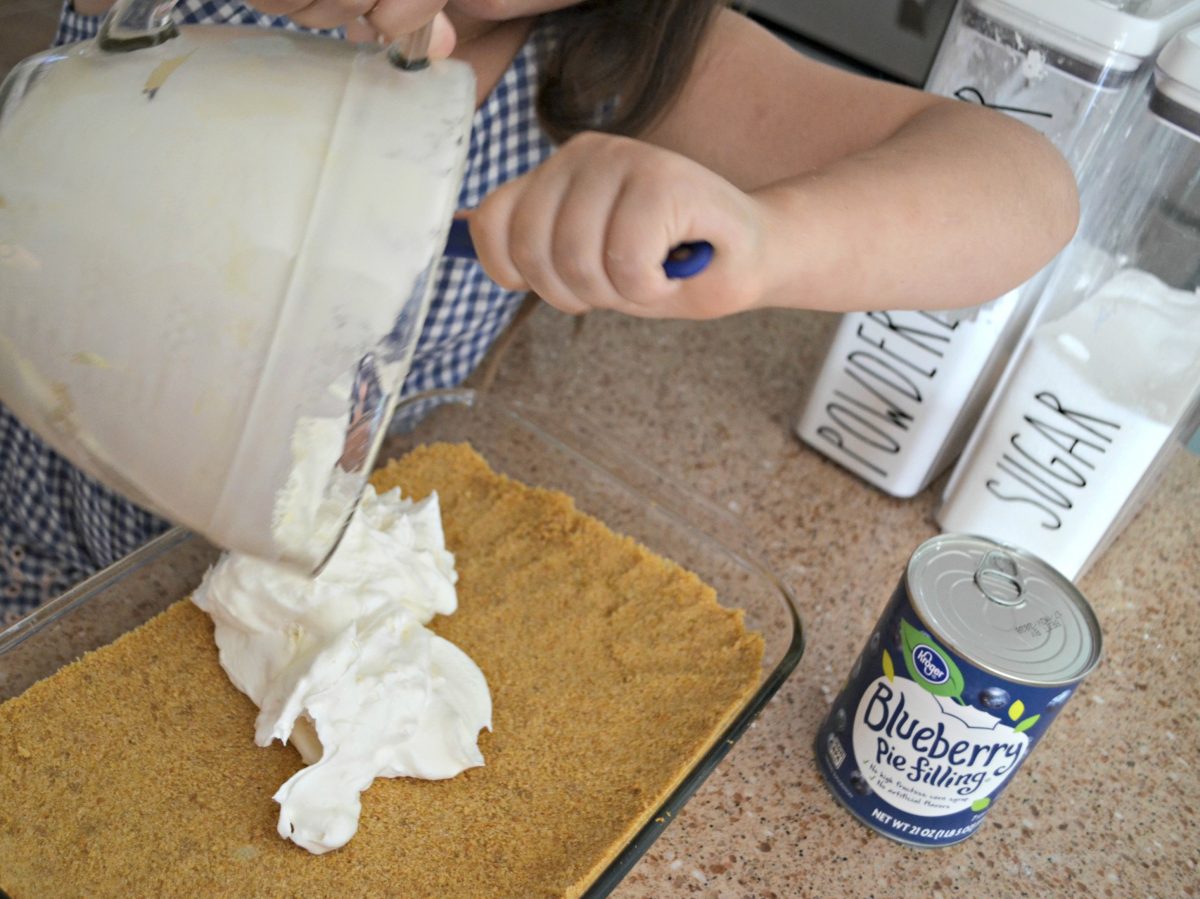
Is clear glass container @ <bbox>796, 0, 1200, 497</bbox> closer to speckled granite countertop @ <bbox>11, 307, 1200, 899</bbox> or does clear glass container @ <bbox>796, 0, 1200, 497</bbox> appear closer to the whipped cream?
speckled granite countertop @ <bbox>11, 307, 1200, 899</bbox>

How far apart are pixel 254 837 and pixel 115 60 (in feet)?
1.22

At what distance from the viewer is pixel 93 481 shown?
0.88m

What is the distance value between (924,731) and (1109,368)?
1.04ft

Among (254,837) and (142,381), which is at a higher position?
(142,381)

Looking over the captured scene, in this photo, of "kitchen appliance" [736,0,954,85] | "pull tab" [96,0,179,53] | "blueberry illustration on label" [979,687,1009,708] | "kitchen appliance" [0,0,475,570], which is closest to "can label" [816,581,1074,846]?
"blueberry illustration on label" [979,687,1009,708]

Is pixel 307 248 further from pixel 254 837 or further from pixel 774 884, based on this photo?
pixel 774 884

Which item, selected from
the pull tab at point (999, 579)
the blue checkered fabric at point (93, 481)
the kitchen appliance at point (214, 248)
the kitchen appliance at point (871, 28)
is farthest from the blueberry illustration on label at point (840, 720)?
the kitchen appliance at point (871, 28)

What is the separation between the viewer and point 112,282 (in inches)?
14.8

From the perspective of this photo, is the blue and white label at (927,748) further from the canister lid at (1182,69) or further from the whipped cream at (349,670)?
the canister lid at (1182,69)

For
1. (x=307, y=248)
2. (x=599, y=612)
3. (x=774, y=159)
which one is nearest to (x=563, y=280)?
(x=307, y=248)

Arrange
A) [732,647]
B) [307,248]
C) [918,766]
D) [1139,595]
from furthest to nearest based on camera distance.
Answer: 1. [1139,595]
2. [732,647]
3. [918,766]
4. [307,248]

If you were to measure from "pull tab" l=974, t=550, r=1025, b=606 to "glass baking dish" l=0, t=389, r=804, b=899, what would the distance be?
13cm

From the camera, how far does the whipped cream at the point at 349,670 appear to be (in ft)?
1.85

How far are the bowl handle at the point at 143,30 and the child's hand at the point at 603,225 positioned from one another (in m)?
0.07
